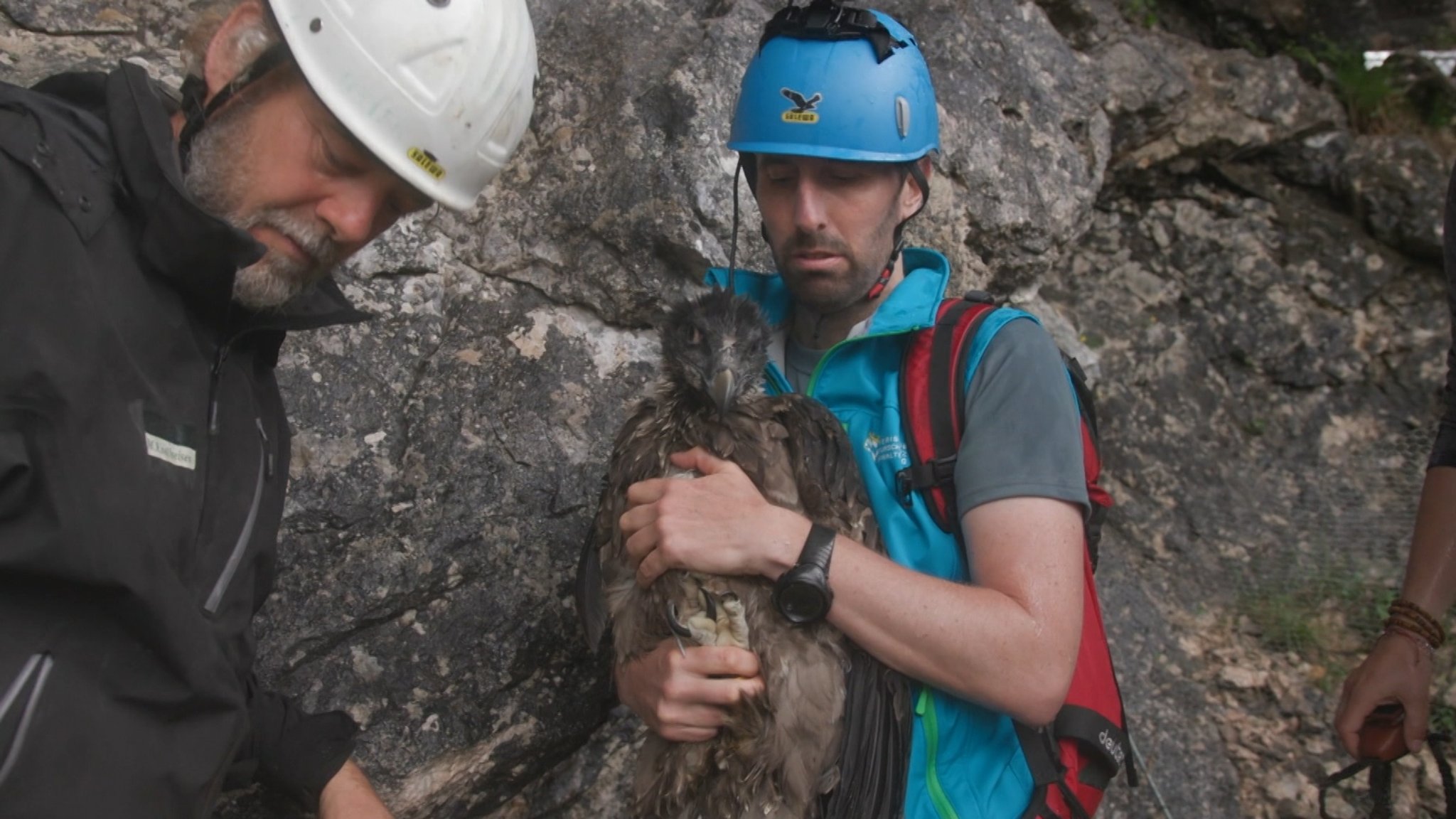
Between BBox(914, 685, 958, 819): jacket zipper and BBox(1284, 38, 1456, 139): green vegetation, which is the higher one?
BBox(1284, 38, 1456, 139): green vegetation

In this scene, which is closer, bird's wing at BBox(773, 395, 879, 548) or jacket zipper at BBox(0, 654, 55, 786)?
jacket zipper at BBox(0, 654, 55, 786)

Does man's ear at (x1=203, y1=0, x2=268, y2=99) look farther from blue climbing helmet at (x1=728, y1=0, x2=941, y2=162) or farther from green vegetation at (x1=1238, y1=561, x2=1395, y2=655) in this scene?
green vegetation at (x1=1238, y1=561, x2=1395, y2=655)

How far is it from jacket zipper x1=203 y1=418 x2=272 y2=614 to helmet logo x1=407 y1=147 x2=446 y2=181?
0.74 meters

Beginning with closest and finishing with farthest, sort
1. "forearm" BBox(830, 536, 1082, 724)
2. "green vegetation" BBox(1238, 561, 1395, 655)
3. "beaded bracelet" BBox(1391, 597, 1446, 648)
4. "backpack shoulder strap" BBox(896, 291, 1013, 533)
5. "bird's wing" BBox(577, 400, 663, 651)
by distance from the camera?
1. "forearm" BBox(830, 536, 1082, 724)
2. "backpack shoulder strap" BBox(896, 291, 1013, 533)
3. "beaded bracelet" BBox(1391, 597, 1446, 648)
4. "bird's wing" BBox(577, 400, 663, 651)
5. "green vegetation" BBox(1238, 561, 1395, 655)

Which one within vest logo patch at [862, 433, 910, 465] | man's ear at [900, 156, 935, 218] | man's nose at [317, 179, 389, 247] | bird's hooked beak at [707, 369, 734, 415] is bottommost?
bird's hooked beak at [707, 369, 734, 415]

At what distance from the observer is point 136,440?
6.06ft

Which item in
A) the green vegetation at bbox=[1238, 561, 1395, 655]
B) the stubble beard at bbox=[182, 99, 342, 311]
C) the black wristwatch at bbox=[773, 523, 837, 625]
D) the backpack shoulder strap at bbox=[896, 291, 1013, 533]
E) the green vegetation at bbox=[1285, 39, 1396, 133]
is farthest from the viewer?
the green vegetation at bbox=[1285, 39, 1396, 133]

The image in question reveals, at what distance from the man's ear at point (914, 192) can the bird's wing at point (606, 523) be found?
42.7 inches

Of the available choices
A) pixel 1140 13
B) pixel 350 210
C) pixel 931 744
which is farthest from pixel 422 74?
pixel 1140 13

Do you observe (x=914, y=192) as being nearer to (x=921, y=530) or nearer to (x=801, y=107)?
(x=801, y=107)

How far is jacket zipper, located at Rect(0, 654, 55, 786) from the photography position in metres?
1.66

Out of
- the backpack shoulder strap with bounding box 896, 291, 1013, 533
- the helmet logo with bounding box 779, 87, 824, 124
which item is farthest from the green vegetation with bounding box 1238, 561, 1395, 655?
the helmet logo with bounding box 779, 87, 824, 124

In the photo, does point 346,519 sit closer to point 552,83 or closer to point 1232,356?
point 552,83

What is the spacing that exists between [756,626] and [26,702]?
165 centimetres
